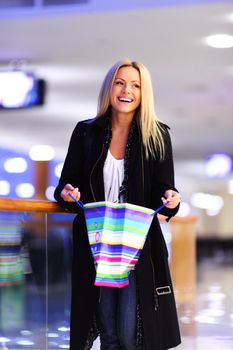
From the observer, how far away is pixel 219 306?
9.19 metres

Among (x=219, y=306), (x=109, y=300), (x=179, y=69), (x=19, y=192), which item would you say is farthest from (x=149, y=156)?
(x=19, y=192)

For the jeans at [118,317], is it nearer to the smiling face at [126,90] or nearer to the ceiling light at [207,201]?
the smiling face at [126,90]

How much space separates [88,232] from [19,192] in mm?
13873

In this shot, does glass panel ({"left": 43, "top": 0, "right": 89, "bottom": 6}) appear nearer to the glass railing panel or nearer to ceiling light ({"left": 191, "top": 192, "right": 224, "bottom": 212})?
the glass railing panel

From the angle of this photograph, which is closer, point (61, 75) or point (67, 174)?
point (67, 174)

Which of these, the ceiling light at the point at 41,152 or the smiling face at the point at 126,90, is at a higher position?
the ceiling light at the point at 41,152

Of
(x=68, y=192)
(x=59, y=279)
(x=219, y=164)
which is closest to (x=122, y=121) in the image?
(x=68, y=192)

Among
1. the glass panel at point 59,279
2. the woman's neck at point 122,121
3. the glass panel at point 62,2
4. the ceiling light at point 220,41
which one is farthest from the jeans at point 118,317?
the ceiling light at point 220,41

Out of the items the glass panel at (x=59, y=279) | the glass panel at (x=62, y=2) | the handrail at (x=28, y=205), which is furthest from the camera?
the glass panel at (x=62, y=2)

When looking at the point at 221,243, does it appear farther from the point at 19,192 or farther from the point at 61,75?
the point at 61,75

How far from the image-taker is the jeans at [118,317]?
3008 mm

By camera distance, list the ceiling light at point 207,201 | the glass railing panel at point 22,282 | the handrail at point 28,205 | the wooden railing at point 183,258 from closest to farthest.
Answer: the handrail at point 28,205 → the glass railing panel at point 22,282 → the wooden railing at point 183,258 → the ceiling light at point 207,201

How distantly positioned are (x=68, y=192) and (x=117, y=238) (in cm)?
29

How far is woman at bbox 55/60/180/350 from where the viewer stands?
3023 mm
